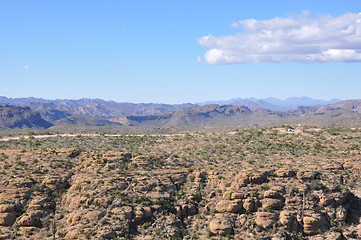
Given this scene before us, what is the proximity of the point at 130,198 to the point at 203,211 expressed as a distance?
6.45 m

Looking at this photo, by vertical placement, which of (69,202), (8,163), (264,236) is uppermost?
(8,163)

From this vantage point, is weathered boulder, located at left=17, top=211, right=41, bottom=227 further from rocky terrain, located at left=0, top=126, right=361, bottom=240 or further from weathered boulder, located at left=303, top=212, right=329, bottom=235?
weathered boulder, located at left=303, top=212, right=329, bottom=235

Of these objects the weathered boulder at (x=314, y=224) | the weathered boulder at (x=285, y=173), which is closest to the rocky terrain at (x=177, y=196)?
the weathered boulder at (x=314, y=224)

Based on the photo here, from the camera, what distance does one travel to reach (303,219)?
28.3 m

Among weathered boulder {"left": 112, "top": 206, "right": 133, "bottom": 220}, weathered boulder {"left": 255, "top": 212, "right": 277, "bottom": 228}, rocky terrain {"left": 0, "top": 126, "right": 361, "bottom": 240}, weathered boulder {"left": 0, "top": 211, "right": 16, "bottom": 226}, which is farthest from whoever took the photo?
weathered boulder {"left": 112, "top": 206, "right": 133, "bottom": 220}

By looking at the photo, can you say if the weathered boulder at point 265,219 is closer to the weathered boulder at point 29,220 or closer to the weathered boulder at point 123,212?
the weathered boulder at point 123,212

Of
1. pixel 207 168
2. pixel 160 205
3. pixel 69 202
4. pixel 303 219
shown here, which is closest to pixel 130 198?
pixel 160 205

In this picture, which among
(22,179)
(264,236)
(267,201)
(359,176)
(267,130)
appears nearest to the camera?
(264,236)

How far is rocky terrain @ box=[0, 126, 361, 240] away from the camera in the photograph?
27578mm

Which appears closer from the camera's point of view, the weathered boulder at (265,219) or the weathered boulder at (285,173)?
the weathered boulder at (265,219)

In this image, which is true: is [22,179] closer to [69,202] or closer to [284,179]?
[69,202]

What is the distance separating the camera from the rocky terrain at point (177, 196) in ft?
90.5

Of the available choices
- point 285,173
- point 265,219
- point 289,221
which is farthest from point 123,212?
point 285,173

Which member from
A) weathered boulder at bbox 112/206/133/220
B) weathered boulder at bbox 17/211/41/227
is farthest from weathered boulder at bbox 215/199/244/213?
weathered boulder at bbox 17/211/41/227
